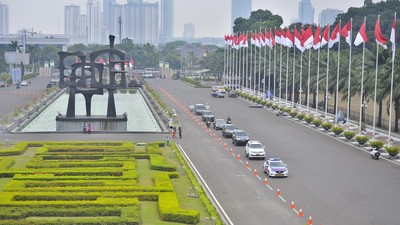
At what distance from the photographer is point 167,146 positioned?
62.8m

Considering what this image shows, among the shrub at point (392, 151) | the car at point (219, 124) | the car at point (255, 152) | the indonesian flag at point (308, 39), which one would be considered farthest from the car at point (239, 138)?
the indonesian flag at point (308, 39)

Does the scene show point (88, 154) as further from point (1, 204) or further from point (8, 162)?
point (1, 204)

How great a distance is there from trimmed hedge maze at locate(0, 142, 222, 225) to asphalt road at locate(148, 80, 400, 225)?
231 centimetres

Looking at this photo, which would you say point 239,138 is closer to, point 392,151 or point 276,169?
point 392,151

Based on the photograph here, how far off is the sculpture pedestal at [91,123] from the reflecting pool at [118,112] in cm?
256

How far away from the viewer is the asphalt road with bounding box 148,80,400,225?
126 feet

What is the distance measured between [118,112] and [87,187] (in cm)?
5645

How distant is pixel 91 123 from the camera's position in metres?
74.1

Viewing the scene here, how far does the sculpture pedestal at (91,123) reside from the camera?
2908 inches

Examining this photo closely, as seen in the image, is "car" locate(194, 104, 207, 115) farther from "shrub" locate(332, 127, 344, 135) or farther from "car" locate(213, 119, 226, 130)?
"shrub" locate(332, 127, 344, 135)

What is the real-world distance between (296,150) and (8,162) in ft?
71.4

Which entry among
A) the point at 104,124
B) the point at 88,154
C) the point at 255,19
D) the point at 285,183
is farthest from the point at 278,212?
the point at 255,19

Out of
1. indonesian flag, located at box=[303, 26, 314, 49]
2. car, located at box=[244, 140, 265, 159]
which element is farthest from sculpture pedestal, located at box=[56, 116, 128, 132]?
indonesian flag, located at box=[303, 26, 314, 49]

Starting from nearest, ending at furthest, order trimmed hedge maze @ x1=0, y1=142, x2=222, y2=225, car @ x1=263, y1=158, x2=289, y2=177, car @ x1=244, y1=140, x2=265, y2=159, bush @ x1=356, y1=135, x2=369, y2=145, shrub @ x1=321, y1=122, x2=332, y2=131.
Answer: trimmed hedge maze @ x1=0, y1=142, x2=222, y2=225, car @ x1=263, y1=158, x2=289, y2=177, car @ x1=244, y1=140, x2=265, y2=159, bush @ x1=356, y1=135, x2=369, y2=145, shrub @ x1=321, y1=122, x2=332, y2=131
